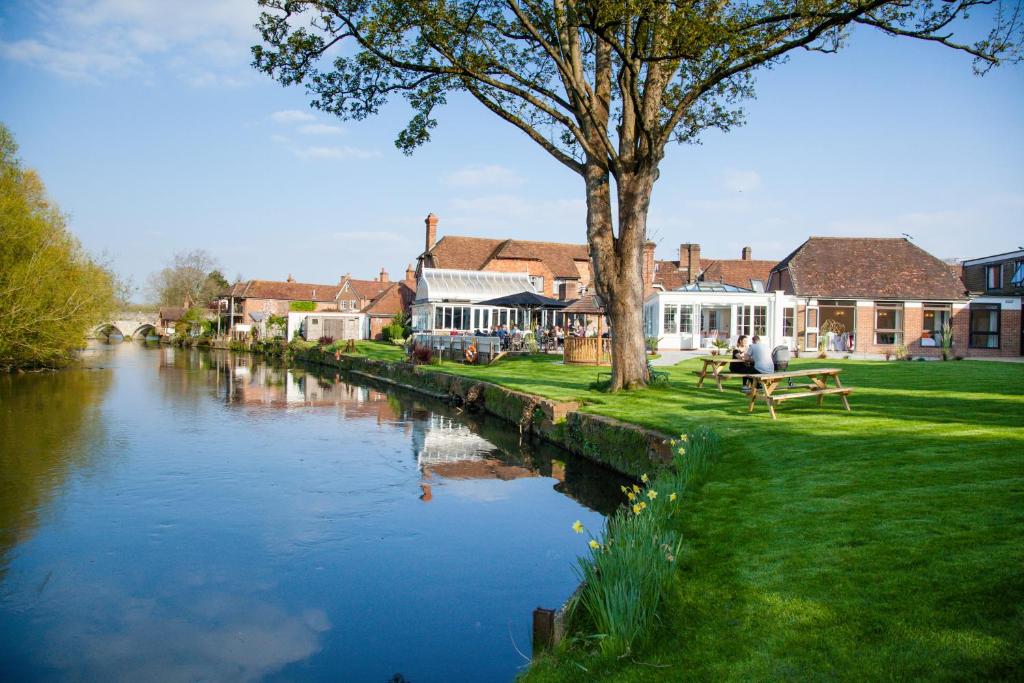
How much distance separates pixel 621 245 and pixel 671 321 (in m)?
19.1

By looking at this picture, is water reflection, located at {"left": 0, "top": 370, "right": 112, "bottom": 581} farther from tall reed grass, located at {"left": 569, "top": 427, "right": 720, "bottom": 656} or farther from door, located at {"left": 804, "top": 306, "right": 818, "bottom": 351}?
door, located at {"left": 804, "top": 306, "right": 818, "bottom": 351}

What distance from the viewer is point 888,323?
35562 mm

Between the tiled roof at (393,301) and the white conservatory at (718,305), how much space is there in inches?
1047

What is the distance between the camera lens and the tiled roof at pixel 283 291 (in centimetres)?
7738

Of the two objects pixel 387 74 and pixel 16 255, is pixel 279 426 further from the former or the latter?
pixel 16 255

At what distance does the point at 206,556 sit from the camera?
7.98m

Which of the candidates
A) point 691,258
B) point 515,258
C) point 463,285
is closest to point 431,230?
point 515,258

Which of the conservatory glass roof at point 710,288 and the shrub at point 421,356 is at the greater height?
the conservatory glass roof at point 710,288

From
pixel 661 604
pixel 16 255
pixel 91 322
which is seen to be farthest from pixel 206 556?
pixel 91 322

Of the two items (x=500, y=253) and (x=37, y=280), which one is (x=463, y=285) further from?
(x=37, y=280)

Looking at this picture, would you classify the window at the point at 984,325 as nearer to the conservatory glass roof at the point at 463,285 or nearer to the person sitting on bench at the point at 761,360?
the conservatory glass roof at the point at 463,285

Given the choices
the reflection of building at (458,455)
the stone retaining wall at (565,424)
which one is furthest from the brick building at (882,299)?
the reflection of building at (458,455)

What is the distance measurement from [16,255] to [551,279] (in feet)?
98.8

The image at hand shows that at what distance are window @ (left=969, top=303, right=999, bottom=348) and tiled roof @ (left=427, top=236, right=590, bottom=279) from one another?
23357mm
